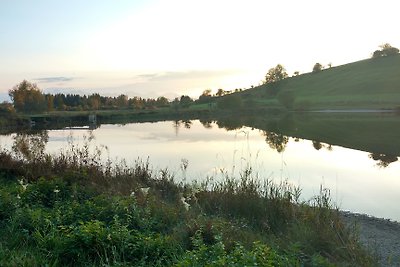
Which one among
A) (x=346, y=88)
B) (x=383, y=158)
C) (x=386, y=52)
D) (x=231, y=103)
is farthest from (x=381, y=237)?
(x=386, y=52)

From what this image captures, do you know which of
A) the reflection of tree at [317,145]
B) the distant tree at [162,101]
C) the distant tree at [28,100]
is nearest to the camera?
the reflection of tree at [317,145]

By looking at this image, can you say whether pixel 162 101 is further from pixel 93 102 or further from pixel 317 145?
pixel 317 145

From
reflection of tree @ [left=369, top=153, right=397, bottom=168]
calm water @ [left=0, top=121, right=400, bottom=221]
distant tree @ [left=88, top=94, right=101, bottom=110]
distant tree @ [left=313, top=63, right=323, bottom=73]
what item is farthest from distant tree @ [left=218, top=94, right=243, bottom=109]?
reflection of tree @ [left=369, top=153, right=397, bottom=168]

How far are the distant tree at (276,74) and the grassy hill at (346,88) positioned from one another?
2998 millimetres

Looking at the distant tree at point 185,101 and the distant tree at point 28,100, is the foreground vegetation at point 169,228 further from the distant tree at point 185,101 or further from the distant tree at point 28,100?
the distant tree at point 185,101

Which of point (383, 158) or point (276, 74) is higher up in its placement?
point (276, 74)

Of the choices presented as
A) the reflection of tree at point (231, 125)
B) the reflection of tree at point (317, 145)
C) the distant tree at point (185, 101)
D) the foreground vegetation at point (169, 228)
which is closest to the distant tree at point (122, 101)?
the distant tree at point (185, 101)

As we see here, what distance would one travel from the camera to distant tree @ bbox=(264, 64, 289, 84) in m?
124

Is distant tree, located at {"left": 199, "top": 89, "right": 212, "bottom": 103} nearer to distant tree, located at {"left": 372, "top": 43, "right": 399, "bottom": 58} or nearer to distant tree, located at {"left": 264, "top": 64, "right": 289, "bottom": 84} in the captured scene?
distant tree, located at {"left": 264, "top": 64, "right": 289, "bottom": 84}

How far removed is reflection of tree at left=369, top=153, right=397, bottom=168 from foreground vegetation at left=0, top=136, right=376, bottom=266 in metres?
13.0

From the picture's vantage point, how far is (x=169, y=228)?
736 cm

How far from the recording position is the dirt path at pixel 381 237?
696cm

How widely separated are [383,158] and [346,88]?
79339 mm

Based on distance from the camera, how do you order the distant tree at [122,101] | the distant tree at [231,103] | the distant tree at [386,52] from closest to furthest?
the distant tree at [231,103] → the distant tree at [122,101] → the distant tree at [386,52]
